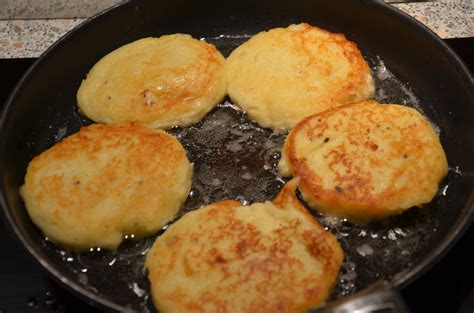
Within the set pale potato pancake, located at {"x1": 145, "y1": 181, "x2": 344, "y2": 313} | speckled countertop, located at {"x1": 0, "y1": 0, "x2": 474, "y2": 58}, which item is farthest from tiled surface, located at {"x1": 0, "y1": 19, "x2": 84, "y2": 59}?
pale potato pancake, located at {"x1": 145, "y1": 181, "x2": 344, "y2": 313}

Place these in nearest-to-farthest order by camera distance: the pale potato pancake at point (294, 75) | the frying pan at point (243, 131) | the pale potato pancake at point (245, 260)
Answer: the pale potato pancake at point (245, 260) < the frying pan at point (243, 131) < the pale potato pancake at point (294, 75)

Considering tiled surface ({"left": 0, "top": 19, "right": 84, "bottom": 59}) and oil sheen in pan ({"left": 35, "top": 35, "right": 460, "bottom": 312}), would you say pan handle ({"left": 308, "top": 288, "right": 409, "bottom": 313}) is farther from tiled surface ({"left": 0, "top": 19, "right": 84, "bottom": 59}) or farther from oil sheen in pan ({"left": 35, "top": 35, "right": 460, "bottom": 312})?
tiled surface ({"left": 0, "top": 19, "right": 84, "bottom": 59})

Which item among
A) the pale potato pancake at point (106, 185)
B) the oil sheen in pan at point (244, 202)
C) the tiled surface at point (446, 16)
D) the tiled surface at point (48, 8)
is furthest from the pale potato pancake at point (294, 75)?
the tiled surface at point (48, 8)

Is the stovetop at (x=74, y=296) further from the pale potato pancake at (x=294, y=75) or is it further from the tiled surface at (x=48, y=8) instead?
the tiled surface at (x=48, y=8)

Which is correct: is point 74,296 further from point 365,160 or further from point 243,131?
point 365,160

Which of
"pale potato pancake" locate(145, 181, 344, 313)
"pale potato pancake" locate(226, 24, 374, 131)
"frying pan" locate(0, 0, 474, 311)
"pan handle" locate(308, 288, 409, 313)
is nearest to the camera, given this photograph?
"pan handle" locate(308, 288, 409, 313)

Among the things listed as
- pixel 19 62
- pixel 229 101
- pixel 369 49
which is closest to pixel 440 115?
pixel 369 49
